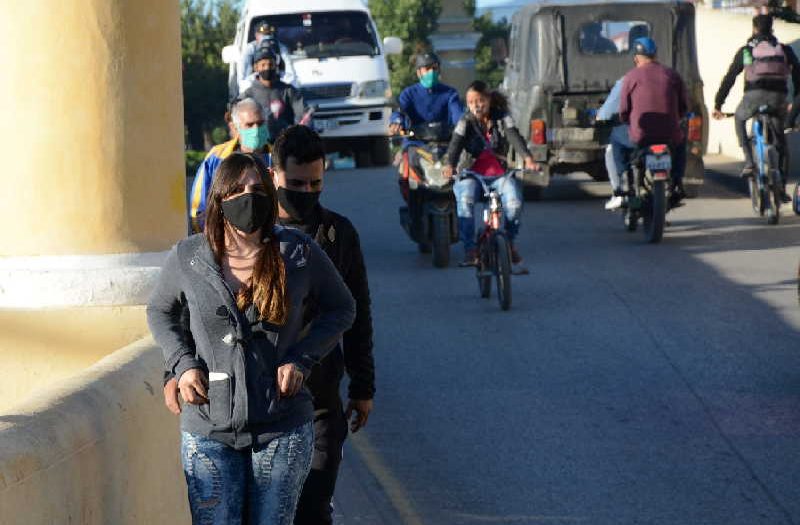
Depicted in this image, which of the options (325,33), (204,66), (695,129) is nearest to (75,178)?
(695,129)

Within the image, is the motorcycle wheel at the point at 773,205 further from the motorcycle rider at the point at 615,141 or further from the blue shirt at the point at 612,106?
the blue shirt at the point at 612,106

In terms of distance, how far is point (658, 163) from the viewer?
15992 mm

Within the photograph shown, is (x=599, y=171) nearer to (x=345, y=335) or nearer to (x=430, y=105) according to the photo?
(x=430, y=105)

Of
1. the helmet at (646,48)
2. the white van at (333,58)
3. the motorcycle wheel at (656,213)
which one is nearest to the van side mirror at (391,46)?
the white van at (333,58)

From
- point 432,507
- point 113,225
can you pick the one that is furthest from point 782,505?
point 113,225

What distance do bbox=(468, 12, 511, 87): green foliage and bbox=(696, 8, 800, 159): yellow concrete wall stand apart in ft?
60.7

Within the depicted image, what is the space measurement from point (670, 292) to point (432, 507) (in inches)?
247

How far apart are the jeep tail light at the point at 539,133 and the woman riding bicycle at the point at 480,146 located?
20.5 ft

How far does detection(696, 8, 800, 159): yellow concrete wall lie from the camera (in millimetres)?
26094

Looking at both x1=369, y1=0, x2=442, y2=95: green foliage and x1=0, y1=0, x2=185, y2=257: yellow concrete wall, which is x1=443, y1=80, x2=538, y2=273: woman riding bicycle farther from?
x1=369, y1=0, x2=442, y2=95: green foliage

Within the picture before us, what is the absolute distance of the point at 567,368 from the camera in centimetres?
1009

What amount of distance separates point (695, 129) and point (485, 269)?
716 cm

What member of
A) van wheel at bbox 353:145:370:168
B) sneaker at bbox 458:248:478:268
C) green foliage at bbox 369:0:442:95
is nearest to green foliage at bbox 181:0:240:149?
green foliage at bbox 369:0:442:95

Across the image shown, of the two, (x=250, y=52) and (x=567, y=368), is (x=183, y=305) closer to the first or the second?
(x=567, y=368)
